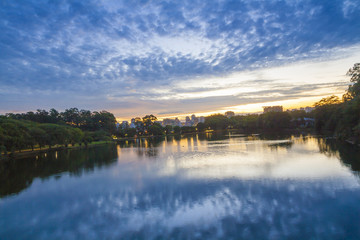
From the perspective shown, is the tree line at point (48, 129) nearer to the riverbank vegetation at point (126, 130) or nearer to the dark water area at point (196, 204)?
the riverbank vegetation at point (126, 130)

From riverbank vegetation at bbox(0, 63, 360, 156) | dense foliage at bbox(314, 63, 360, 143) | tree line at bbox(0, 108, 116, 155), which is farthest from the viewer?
tree line at bbox(0, 108, 116, 155)

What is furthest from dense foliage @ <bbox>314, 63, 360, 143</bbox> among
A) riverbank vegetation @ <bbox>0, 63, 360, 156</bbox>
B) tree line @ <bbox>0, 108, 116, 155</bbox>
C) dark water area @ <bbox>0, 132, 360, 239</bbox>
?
tree line @ <bbox>0, 108, 116, 155</bbox>

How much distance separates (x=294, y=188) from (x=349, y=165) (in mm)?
6575

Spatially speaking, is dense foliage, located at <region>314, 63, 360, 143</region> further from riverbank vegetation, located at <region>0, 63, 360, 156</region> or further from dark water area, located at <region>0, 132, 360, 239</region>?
dark water area, located at <region>0, 132, 360, 239</region>

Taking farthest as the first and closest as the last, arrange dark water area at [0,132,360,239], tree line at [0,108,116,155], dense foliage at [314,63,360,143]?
tree line at [0,108,116,155], dense foliage at [314,63,360,143], dark water area at [0,132,360,239]

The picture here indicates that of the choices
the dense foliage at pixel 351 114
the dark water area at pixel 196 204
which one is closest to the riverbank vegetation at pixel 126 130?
the dense foliage at pixel 351 114

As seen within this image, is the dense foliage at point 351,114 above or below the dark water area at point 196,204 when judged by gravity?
above

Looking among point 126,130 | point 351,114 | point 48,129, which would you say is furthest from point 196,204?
point 126,130

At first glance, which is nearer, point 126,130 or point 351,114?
point 351,114

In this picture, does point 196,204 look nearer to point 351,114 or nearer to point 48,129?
point 351,114

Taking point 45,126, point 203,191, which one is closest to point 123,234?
point 203,191

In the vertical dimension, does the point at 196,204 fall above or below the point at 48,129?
below

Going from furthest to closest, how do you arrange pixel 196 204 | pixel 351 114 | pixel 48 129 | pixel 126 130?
pixel 126 130 → pixel 48 129 → pixel 351 114 → pixel 196 204

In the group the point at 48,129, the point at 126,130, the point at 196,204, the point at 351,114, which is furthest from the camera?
the point at 126,130
